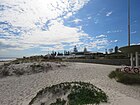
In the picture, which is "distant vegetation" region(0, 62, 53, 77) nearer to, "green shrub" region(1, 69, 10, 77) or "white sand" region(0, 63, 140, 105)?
"green shrub" region(1, 69, 10, 77)

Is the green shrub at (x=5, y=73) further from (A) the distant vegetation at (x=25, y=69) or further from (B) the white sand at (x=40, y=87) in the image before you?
(B) the white sand at (x=40, y=87)

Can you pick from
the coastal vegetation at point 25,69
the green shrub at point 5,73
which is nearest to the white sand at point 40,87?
the coastal vegetation at point 25,69

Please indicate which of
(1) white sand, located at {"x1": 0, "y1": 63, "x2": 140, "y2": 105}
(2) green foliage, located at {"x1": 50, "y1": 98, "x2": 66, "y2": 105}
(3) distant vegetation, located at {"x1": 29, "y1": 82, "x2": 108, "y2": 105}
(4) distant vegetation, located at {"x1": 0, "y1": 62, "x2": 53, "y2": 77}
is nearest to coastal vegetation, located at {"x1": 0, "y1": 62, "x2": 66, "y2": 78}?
(4) distant vegetation, located at {"x1": 0, "y1": 62, "x2": 53, "y2": 77}

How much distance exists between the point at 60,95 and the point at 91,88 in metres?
1.77

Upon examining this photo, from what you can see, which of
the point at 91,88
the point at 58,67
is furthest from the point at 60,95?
the point at 58,67

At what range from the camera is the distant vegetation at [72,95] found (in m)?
8.70

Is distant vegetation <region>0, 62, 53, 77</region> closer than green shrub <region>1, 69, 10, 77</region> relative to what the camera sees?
Yes

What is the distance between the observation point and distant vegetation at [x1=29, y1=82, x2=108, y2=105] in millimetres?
8695

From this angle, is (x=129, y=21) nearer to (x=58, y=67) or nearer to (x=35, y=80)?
(x=58, y=67)

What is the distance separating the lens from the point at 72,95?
→ 923cm

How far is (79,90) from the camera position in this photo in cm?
957

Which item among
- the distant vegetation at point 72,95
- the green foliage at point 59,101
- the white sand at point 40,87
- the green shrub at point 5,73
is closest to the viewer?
the distant vegetation at point 72,95

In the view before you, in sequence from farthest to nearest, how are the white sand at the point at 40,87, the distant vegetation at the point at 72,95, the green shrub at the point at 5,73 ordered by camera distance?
the green shrub at the point at 5,73
the white sand at the point at 40,87
the distant vegetation at the point at 72,95

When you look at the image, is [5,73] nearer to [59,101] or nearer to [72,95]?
[59,101]
